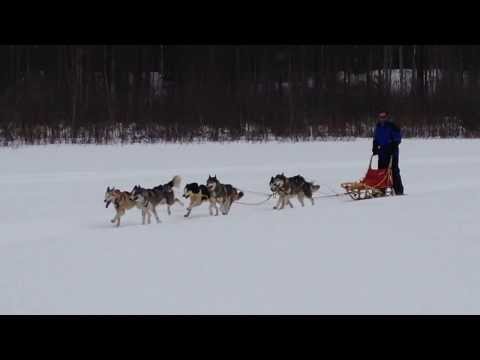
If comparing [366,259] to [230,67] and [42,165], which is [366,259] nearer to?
[42,165]

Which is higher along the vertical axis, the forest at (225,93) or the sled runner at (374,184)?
the forest at (225,93)

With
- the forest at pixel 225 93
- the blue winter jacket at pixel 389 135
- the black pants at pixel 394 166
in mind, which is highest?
the forest at pixel 225 93

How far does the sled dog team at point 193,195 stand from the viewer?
9985 mm

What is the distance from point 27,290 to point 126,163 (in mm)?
12995

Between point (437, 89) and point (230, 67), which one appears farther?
point (230, 67)

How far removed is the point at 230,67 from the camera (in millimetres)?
32969

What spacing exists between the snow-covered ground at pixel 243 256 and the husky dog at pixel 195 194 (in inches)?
10.1

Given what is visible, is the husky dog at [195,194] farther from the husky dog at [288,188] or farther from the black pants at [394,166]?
the black pants at [394,166]

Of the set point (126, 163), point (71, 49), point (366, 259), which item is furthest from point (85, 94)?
point (366, 259)

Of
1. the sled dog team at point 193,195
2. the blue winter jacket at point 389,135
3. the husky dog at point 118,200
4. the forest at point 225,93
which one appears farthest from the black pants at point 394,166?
the forest at point 225,93

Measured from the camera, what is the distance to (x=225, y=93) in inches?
1088

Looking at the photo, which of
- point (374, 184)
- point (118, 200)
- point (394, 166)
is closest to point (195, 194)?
point (118, 200)

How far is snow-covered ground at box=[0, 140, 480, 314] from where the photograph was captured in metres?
5.64

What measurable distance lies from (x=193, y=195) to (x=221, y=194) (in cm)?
53
